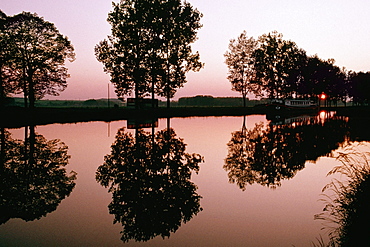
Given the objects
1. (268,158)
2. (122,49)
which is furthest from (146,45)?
(268,158)

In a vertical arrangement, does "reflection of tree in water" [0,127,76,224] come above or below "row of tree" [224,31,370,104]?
below

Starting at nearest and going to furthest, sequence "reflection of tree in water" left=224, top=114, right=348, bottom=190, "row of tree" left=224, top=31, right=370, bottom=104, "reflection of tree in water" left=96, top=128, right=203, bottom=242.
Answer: "reflection of tree in water" left=96, top=128, right=203, bottom=242 → "reflection of tree in water" left=224, top=114, right=348, bottom=190 → "row of tree" left=224, top=31, right=370, bottom=104

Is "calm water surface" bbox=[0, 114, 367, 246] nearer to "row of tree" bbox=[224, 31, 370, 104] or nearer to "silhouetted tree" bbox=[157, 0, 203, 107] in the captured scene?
"silhouetted tree" bbox=[157, 0, 203, 107]

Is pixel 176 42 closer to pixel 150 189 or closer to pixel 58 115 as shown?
pixel 58 115

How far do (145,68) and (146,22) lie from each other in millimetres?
7577

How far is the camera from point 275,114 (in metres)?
62.0

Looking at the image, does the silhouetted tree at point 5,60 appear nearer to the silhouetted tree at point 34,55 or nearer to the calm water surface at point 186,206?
the silhouetted tree at point 34,55

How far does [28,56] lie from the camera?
5091cm

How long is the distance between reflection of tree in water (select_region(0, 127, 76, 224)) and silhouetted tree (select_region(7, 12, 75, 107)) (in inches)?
1463

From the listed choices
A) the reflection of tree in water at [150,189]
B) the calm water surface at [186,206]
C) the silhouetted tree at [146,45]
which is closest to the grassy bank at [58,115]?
the silhouetted tree at [146,45]

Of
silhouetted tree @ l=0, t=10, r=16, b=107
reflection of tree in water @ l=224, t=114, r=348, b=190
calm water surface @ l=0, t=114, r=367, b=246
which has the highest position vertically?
silhouetted tree @ l=0, t=10, r=16, b=107

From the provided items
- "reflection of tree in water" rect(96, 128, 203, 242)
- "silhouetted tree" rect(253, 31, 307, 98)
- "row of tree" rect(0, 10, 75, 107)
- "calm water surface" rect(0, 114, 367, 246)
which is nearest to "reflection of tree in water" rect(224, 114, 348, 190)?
"calm water surface" rect(0, 114, 367, 246)

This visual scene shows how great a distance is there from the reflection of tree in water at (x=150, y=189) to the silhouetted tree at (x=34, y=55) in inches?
1589

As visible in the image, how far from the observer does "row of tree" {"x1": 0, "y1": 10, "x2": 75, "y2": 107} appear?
160 feet
